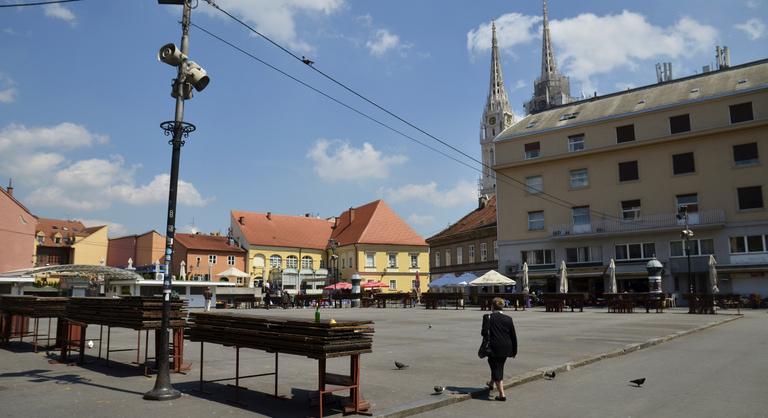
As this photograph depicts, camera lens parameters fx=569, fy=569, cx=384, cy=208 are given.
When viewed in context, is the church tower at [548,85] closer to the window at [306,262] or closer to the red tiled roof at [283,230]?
the red tiled roof at [283,230]

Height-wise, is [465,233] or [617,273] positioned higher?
[465,233]

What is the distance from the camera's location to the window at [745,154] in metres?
41.5

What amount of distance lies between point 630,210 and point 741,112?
418 inches

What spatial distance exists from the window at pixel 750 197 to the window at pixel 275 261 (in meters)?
49.9

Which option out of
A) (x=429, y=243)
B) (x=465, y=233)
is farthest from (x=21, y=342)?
(x=429, y=243)

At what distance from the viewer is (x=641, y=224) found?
45.4 m

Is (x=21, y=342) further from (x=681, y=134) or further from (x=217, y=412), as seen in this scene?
(x=681, y=134)

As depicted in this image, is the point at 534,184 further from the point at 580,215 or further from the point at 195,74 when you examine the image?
the point at 195,74

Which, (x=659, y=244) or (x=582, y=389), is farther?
(x=659, y=244)

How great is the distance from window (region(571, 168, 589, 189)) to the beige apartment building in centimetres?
9

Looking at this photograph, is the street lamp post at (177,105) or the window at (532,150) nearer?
the street lamp post at (177,105)

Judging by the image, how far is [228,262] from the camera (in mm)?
68625

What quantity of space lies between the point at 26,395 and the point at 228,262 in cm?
6193

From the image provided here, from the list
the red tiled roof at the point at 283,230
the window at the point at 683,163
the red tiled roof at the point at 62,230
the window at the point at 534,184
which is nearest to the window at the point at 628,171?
the window at the point at 683,163
